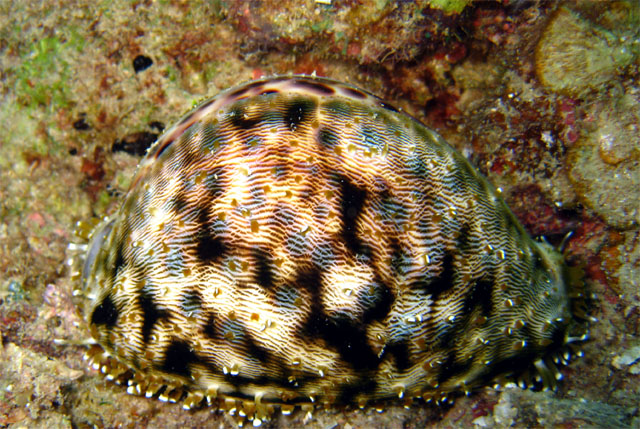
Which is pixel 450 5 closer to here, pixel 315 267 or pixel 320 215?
pixel 320 215

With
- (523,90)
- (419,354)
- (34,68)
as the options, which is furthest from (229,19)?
(419,354)

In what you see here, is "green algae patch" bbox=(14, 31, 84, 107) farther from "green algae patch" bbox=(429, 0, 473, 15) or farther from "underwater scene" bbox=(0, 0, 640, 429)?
"green algae patch" bbox=(429, 0, 473, 15)

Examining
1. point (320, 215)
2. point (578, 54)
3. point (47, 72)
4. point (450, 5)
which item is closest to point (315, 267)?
point (320, 215)

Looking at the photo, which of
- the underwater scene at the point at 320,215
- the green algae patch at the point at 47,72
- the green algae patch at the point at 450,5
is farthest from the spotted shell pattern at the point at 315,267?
the green algae patch at the point at 47,72

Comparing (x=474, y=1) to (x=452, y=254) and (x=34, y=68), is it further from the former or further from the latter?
(x=34, y=68)

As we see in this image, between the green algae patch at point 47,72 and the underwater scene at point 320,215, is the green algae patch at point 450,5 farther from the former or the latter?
the green algae patch at point 47,72

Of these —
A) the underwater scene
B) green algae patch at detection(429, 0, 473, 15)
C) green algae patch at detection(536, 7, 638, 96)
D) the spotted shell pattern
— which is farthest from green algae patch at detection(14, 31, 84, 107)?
green algae patch at detection(536, 7, 638, 96)
